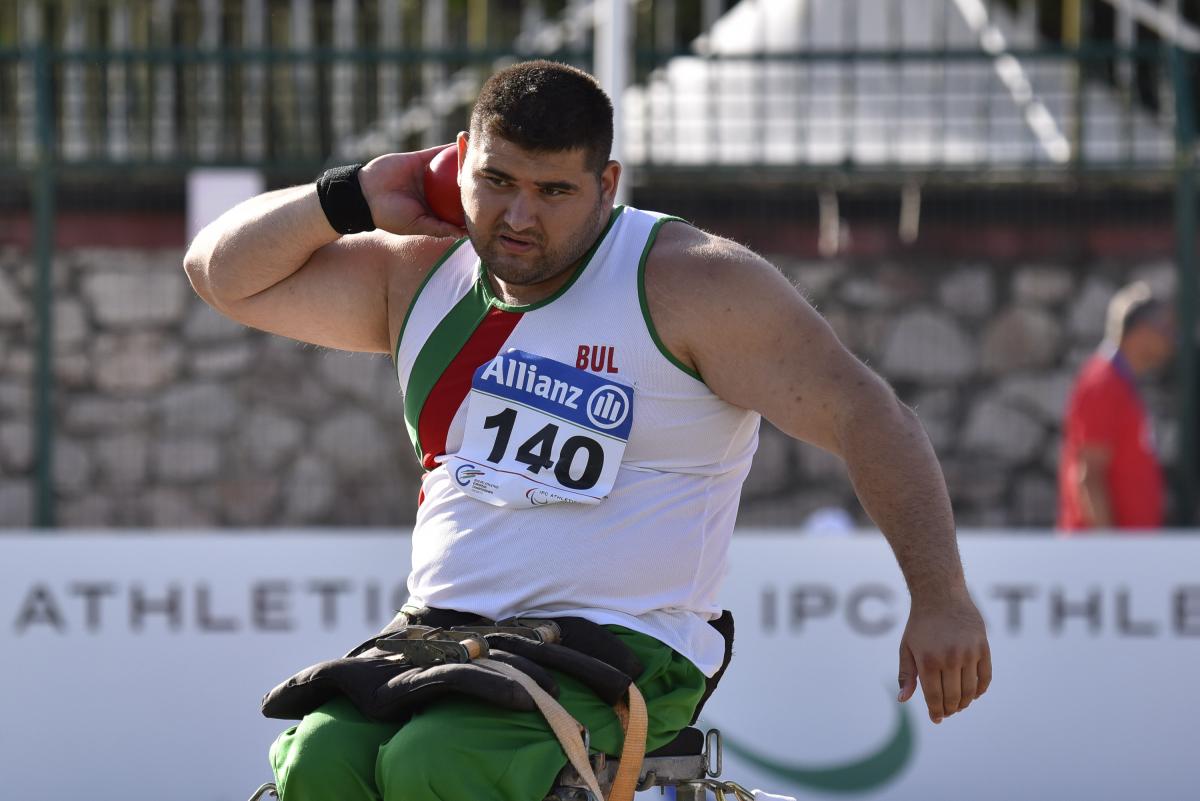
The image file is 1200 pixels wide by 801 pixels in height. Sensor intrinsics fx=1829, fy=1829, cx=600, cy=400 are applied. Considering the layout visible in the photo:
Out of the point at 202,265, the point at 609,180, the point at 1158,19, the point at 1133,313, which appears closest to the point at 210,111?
the point at 1133,313

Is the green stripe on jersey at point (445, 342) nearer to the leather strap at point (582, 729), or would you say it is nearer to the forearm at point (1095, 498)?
the leather strap at point (582, 729)

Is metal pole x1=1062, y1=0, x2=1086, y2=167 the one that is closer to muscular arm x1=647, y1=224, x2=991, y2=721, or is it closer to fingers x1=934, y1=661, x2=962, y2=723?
muscular arm x1=647, y1=224, x2=991, y2=721

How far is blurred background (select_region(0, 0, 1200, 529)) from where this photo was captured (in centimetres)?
852

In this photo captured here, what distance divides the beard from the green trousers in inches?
27.0

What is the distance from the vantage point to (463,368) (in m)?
3.21

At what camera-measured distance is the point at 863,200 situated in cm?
911

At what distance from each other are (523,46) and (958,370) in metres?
2.68

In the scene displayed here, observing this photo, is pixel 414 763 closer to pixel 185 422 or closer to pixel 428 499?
pixel 428 499

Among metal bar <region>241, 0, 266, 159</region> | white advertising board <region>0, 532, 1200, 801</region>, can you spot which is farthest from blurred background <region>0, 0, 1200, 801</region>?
white advertising board <region>0, 532, 1200, 801</region>

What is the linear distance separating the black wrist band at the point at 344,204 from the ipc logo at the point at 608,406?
1.72 ft

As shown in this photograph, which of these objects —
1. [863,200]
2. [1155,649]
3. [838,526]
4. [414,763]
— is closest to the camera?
[414,763]

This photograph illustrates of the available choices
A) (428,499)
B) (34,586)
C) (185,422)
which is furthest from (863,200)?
(428,499)

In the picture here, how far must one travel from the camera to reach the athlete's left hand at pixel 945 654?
2.91 m

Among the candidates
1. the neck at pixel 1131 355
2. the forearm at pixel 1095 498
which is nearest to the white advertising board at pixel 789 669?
the forearm at pixel 1095 498
